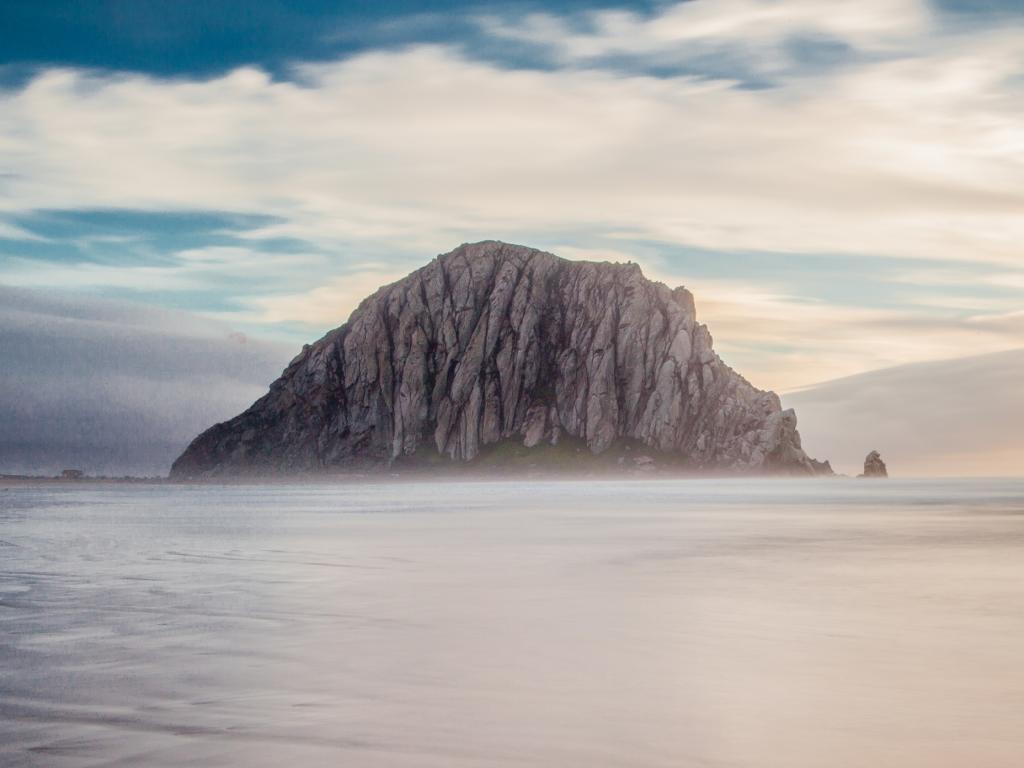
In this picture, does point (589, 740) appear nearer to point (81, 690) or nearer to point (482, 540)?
point (81, 690)

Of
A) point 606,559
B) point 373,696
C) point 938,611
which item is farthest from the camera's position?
point 606,559

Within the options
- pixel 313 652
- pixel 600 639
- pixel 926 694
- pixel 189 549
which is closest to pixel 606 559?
pixel 189 549

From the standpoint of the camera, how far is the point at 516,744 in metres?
12.4

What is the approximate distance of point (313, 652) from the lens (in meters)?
18.8

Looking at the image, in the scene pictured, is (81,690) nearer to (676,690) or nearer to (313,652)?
(313,652)

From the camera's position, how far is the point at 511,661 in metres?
17.9

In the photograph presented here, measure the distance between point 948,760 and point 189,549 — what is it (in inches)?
1406

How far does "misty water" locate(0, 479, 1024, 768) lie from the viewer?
12.4 m

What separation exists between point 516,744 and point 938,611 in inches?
594

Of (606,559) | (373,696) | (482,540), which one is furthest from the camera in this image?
(482,540)

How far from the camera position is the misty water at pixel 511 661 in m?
12.4

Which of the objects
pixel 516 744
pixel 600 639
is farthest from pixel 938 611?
pixel 516 744

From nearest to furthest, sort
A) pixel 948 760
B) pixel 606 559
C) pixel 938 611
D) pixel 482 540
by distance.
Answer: pixel 948 760
pixel 938 611
pixel 606 559
pixel 482 540

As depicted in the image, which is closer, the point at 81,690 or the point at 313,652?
the point at 81,690
